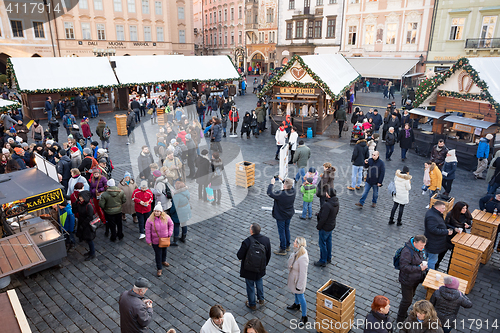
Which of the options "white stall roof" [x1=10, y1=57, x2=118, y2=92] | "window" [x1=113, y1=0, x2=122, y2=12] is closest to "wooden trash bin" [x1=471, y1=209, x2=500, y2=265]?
"white stall roof" [x1=10, y1=57, x2=118, y2=92]

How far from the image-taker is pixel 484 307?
6.32 meters

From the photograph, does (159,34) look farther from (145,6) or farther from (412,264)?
(412,264)

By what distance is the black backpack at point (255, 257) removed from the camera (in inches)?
229

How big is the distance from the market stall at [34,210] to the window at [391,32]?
36.3 m

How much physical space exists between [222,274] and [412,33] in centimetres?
3493

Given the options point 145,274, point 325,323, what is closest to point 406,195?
point 325,323

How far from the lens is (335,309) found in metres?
5.41

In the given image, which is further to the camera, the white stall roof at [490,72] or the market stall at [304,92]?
the market stall at [304,92]

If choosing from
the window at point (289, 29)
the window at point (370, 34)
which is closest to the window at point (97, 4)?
the window at point (289, 29)

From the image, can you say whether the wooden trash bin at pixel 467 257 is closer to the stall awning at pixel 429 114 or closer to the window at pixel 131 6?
the stall awning at pixel 429 114

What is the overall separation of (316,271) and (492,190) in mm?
7416

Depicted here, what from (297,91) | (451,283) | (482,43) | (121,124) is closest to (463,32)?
(482,43)

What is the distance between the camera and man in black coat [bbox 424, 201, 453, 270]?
6508 mm

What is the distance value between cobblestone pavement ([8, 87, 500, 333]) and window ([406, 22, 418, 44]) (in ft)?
92.5
